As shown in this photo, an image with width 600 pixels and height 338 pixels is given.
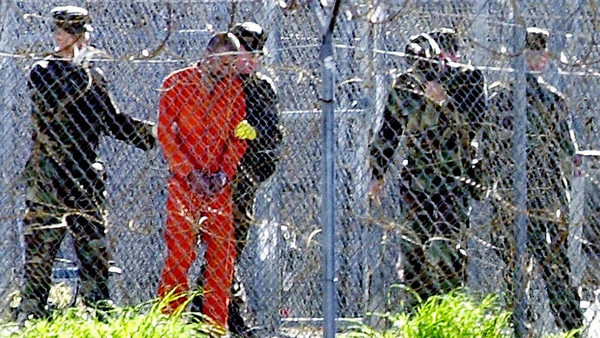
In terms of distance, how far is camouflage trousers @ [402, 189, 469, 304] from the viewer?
5773 millimetres

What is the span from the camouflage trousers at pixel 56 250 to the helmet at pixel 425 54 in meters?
1.59

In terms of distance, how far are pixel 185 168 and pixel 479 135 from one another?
137 cm

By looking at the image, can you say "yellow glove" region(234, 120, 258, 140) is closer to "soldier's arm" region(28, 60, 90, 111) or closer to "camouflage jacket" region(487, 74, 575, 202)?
"soldier's arm" region(28, 60, 90, 111)

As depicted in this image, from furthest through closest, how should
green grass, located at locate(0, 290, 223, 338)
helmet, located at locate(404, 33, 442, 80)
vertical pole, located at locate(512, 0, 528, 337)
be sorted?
1. helmet, located at locate(404, 33, 442, 80)
2. vertical pole, located at locate(512, 0, 528, 337)
3. green grass, located at locate(0, 290, 223, 338)

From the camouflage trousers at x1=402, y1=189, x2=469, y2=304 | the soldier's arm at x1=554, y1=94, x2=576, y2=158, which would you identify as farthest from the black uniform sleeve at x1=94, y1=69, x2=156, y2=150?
the soldier's arm at x1=554, y1=94, x2=576, y2=158

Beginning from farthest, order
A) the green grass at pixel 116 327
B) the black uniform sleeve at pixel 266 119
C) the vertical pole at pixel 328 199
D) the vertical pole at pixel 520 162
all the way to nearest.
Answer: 1. the black uniform sleeve at pixel 266 119
2. the vertical pole at pixel 520 162
3. the green grass at pixel 116 327
4. the vertical pole at pixel 328 199

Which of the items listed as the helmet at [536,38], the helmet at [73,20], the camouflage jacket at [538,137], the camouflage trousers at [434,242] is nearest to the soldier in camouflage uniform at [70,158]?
the helmet at [73,20]

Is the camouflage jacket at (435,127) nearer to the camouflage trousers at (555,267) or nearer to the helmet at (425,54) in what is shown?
the helmet at (425,54)

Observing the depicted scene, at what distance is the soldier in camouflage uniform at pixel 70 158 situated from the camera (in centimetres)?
584

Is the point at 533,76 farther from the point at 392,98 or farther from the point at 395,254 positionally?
the point at 395,254

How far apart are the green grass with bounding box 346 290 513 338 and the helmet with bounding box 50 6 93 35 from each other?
1877 millimetres

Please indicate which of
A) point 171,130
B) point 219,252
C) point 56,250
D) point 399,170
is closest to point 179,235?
point 219,252

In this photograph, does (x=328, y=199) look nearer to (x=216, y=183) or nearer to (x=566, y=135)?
(x=216, y=183)

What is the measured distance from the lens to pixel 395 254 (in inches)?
239
